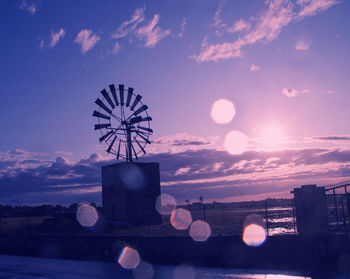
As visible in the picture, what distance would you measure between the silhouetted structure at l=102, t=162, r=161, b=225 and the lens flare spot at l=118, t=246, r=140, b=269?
16.2 m

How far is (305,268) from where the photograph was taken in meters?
13.9

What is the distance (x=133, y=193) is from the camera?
36.8 metres

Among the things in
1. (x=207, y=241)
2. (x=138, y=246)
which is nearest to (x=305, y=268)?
(x=207, y=241)

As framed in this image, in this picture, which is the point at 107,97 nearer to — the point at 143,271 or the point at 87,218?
the point at 87,218

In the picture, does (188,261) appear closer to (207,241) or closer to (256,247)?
(207,241)

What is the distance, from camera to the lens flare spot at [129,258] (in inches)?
666

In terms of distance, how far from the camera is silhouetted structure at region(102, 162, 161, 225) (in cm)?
3659

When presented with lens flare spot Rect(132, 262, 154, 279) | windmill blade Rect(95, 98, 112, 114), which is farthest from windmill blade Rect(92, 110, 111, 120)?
lens flare spot Rect(132, 262, 154, 279)

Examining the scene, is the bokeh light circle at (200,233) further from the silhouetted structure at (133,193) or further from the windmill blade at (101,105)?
the windmill blade at (101,105)

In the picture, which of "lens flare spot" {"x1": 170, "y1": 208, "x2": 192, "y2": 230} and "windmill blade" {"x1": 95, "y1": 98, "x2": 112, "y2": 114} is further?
"windmill blade" {"x1": 95, "y1": 98, "x2": 112, "y2": 114}

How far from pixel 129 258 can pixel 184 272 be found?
204 inches

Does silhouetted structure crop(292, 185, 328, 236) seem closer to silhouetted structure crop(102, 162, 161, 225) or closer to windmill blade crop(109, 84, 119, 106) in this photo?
silhouetted structure crop(102, 162, 161, 225)

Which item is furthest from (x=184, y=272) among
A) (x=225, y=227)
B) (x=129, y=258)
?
(x=225, y=227)

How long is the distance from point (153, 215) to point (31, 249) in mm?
14542
